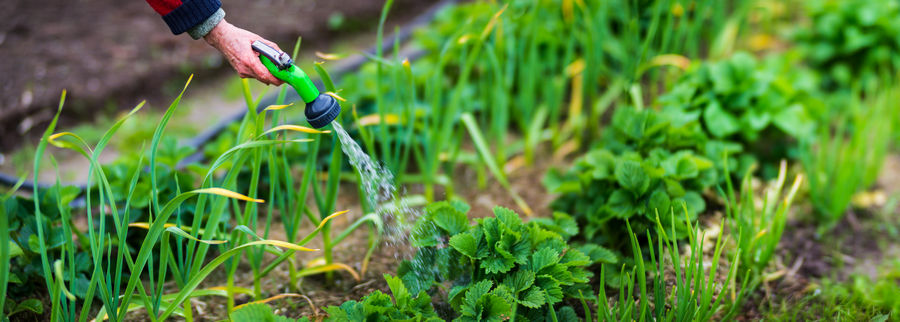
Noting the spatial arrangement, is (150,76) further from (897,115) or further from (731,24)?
(897,115)

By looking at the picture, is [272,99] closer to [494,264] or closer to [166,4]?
[166,4]

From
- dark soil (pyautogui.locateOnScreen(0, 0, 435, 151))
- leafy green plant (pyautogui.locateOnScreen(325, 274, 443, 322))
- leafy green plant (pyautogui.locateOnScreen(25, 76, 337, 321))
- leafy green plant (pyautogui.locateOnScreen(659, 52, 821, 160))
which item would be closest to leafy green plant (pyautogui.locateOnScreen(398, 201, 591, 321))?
leafy green plant (pyautogui.locateOnScreen(325, 274, 443, 322))

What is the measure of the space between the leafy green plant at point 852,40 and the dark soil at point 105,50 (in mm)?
2247

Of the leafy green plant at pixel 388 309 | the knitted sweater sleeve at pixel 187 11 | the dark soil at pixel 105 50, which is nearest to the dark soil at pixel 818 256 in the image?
the leafy green plant at pixel 388 309

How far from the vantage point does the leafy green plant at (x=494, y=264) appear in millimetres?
1431

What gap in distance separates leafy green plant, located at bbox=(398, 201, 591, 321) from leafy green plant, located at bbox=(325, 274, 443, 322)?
88 millimetres

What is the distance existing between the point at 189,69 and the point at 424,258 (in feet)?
6.52

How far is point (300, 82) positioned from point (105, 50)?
2.17m

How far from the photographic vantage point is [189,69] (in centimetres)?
309

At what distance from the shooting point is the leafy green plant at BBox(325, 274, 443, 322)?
137 cm

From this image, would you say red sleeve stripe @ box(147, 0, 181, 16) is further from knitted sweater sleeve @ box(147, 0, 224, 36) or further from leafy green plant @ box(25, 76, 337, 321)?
leafy green plant @ box(25, 76, 337, 321)

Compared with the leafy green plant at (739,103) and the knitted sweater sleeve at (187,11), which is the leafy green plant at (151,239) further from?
the leafy green plant at (739,103)

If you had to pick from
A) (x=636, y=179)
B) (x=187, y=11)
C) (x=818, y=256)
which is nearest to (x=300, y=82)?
(x=187, y=11)

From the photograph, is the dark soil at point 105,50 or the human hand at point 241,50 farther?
the dark soil at point 105,50
